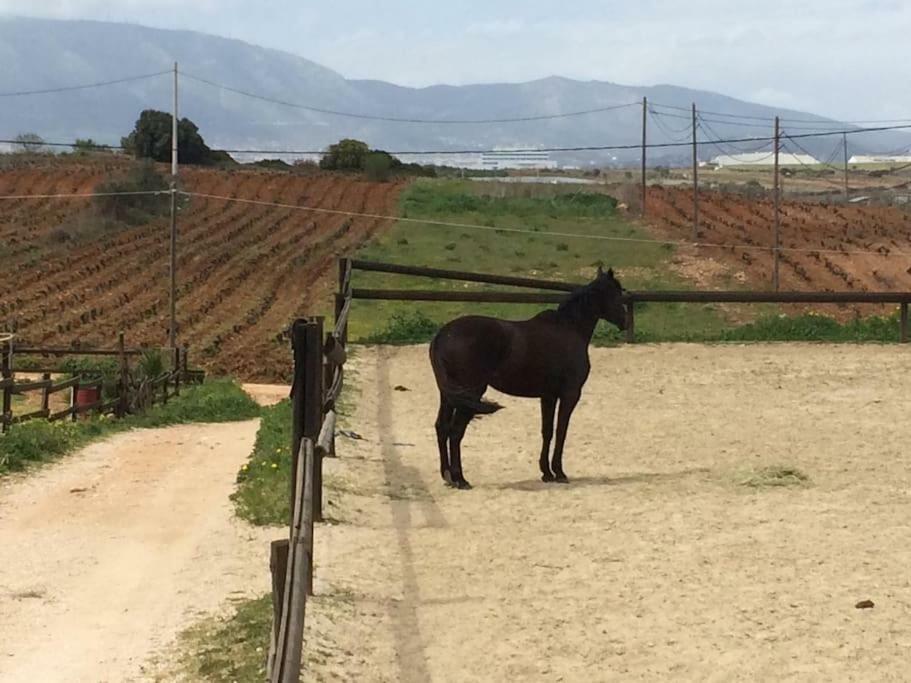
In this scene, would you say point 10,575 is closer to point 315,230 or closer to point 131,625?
point 131,625

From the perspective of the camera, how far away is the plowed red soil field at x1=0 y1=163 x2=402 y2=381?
109 feet

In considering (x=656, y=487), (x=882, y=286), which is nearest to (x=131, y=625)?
(x=656, y=487)

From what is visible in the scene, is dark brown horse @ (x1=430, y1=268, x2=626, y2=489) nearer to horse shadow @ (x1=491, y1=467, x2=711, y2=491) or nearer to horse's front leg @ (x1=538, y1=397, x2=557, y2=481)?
horse's front leg @ (x1=538, y1=397, x2=557, y2=481)

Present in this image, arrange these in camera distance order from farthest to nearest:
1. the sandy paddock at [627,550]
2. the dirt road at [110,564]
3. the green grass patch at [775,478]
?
the green grass patch at [775,478], the dirt road at [110,564], the sandy paddock at [627,550]

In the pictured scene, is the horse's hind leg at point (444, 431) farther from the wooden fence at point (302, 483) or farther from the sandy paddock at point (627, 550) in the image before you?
the wooden fence at point (302, 483)

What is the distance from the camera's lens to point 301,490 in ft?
17.3

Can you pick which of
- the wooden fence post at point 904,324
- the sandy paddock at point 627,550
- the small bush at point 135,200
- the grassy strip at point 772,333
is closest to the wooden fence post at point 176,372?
the grassy strip at point 772,333

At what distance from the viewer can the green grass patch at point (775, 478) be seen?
8.88 meters

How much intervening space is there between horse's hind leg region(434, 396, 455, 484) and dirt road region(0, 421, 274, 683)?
1.41 m

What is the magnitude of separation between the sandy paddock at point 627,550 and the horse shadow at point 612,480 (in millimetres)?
29

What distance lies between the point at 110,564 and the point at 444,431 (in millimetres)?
2552

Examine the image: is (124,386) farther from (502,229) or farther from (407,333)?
(502,229)

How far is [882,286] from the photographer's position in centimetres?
3350

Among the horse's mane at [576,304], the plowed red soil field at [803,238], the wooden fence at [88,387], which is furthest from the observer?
the plowed red soil field at [803,238]
